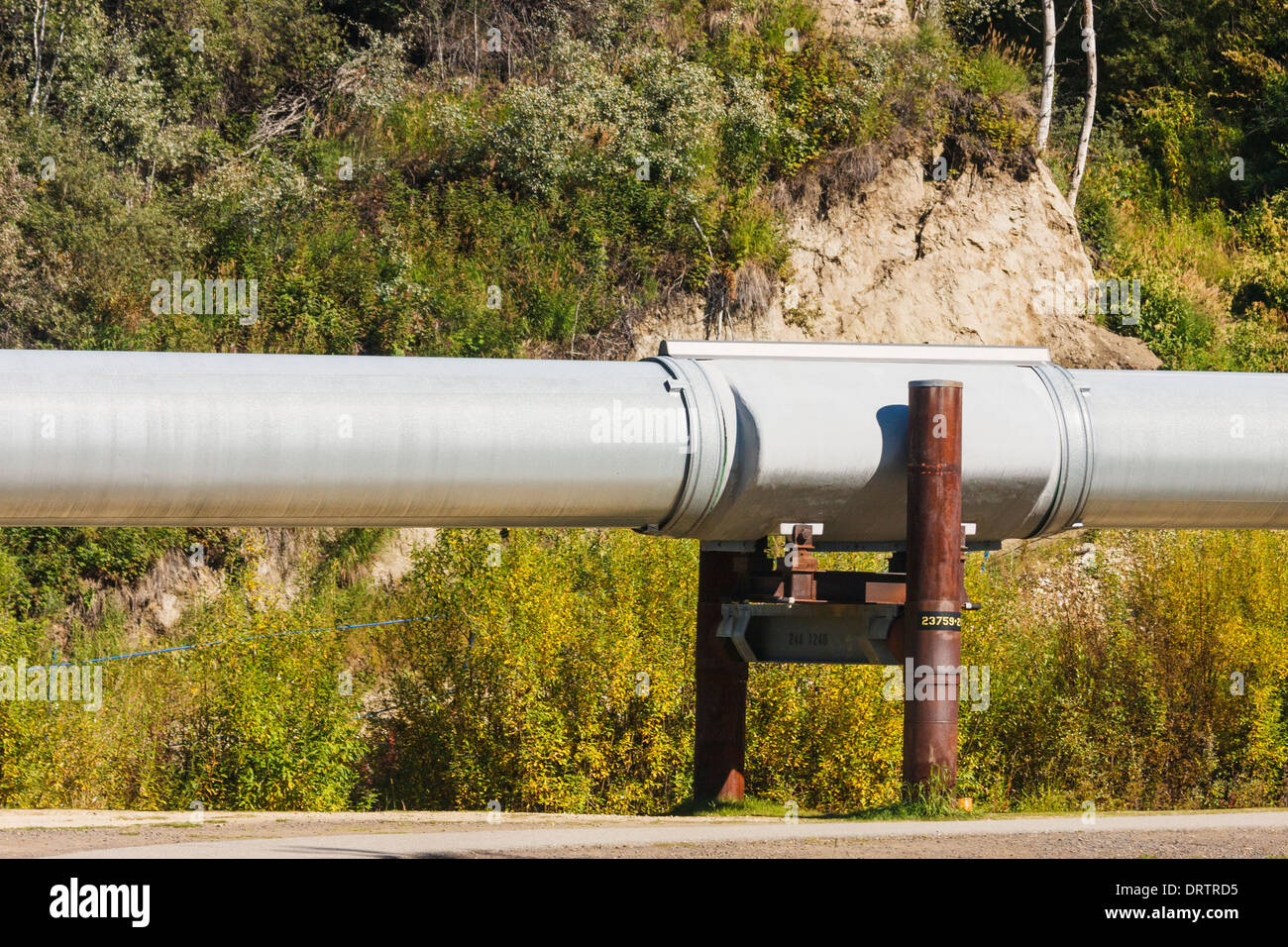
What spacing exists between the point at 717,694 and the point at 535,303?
17.1 metres

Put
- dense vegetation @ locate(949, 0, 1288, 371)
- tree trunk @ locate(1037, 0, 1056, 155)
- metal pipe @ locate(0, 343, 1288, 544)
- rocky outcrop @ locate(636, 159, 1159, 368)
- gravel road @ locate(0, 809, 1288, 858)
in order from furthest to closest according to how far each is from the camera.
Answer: tree trunk @ locate(1037, 0, 1056, 155), dense vegetation @ locate(949, 0, 1288, 371), rocky outcrop @ locate(636, 159, 1159, 368), metal pipe @ locate(0, 343, 1288, 544), gravel road @ locate(0, 809, 1288, 858)

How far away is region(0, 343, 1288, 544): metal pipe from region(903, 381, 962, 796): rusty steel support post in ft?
1.18

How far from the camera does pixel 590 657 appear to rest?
21.9 meters

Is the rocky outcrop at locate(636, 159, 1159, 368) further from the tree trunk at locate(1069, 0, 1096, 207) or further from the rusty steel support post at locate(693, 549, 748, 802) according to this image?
the rusty steel support post at locate(693, 549, 748, 802)

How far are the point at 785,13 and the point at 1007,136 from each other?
5268mm

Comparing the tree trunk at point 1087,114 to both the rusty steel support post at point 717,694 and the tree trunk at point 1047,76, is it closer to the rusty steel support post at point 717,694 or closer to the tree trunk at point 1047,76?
the tree trunk at point 1047,76

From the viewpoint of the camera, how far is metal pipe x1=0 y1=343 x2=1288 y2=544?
891 centimetres

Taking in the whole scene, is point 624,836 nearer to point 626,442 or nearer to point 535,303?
point 626,442

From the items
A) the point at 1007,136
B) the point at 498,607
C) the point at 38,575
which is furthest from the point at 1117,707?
the point at 38,575

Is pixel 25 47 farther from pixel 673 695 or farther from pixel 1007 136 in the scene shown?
pixel 1007 136

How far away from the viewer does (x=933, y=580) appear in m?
9.82

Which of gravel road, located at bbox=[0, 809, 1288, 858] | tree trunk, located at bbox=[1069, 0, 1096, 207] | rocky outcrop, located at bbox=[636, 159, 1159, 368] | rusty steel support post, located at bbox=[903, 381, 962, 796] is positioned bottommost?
gravel road, located at bbox=[0, 809, 1288, 858]

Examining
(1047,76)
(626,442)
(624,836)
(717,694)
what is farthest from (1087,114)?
(624,836)

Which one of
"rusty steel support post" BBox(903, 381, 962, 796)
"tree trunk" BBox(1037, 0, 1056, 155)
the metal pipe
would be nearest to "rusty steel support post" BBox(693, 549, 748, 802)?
the metal pipe
